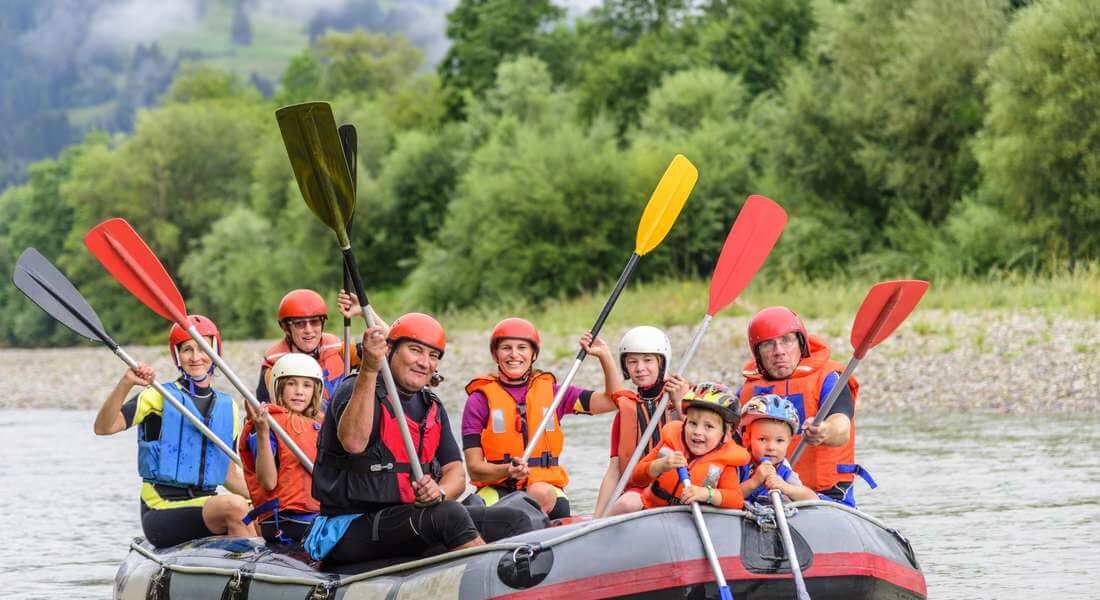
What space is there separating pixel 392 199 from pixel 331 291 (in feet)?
9.25

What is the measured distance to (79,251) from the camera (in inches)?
1993

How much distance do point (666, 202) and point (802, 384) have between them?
1760 millimetres

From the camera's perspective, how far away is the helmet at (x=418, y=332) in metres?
5.14

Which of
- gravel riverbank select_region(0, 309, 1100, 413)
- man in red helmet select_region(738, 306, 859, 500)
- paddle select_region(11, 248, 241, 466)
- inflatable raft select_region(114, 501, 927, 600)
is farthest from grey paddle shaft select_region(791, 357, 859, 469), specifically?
gravel riverbank select_region(0, 309, 1100, 413)

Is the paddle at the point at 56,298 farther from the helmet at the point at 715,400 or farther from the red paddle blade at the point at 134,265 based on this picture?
the helmet at the point at 715,400

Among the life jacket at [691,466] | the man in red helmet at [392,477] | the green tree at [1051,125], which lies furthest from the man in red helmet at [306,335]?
the green tree at [1051,125]

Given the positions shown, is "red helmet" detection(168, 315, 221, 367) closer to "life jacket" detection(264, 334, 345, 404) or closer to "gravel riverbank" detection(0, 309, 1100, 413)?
"life jacket" detection(264, 334, 345, 404)

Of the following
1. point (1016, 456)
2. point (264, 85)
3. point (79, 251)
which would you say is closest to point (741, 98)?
point (1016, 456)

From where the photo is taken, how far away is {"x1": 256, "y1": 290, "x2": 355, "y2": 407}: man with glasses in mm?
6988

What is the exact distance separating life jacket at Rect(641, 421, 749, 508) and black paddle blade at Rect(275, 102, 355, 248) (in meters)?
1.32

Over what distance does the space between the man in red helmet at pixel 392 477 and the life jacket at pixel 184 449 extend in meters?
1.44

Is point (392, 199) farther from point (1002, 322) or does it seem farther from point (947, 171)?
point (1002, 322)

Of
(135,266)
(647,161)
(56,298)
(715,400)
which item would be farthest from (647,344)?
(647,161)

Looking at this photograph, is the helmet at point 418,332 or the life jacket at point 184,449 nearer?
the helmet at point 418,332
